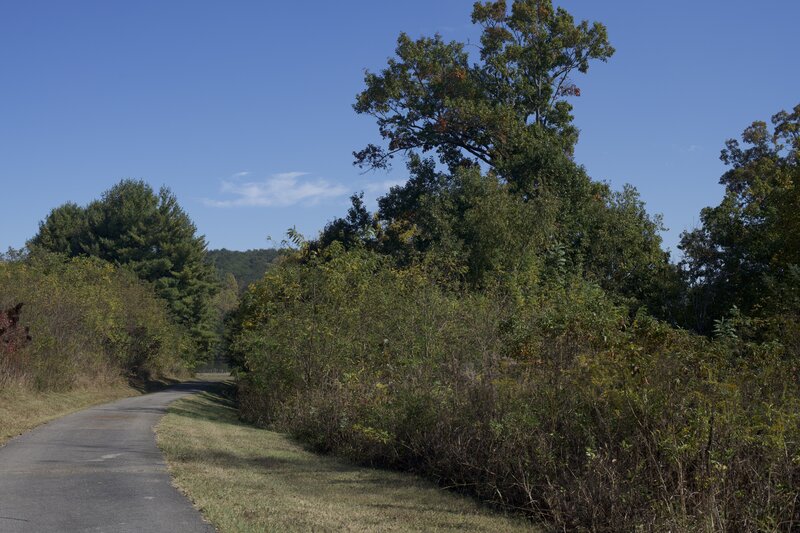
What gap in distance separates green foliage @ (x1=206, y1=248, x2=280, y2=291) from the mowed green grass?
14878 centimetres

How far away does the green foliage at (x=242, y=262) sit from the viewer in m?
174

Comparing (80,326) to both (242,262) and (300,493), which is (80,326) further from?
(242,262)

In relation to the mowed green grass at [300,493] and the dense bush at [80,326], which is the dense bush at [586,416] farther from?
the dense bush at [80,326]

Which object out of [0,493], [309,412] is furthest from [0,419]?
[0,493]

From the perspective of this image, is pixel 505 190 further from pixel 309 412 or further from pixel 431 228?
pixel 309 412

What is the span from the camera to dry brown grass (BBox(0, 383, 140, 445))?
768 inches

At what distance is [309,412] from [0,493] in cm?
1052

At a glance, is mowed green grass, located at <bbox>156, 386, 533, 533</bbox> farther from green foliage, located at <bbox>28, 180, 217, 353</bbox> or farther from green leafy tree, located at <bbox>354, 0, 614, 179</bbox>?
green foliage, located at <bbox>28, 180, 217, 353</bbox>

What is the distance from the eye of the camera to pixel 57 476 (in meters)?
12.3

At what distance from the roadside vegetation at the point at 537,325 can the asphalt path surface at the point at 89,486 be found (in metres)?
4.62

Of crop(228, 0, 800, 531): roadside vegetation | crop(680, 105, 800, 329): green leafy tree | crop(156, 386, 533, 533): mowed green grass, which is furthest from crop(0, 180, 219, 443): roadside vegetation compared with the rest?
crop(680, 105, 800, 329): green leafy tree

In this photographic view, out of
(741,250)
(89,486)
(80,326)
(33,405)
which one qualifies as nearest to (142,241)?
(80,326)

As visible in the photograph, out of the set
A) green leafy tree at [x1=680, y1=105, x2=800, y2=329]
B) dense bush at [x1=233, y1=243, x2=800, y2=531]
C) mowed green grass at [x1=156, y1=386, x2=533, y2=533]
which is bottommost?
mowed green grass at [x1=156, y1=386, x2=533, y2=533]

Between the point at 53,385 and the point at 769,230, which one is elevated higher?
the point at 769,230
